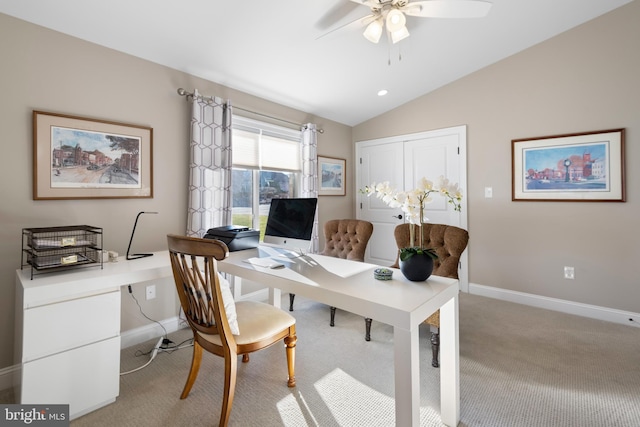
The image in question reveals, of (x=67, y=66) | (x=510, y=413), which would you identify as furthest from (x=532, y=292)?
(x=67, y=66)

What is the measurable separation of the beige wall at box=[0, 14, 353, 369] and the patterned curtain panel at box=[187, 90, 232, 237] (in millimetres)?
133

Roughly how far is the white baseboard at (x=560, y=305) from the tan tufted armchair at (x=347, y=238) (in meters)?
1.64

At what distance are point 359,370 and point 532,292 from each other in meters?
2.45

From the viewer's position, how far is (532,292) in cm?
330

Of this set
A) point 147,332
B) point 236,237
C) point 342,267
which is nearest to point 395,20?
point 342,267

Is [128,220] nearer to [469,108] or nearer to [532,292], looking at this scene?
[469,108]

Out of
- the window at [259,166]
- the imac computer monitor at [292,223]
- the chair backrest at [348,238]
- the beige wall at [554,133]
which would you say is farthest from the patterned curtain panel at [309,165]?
the beige wall at [554,133]

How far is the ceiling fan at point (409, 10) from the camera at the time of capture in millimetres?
1864

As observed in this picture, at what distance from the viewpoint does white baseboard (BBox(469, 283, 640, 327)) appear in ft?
9.18

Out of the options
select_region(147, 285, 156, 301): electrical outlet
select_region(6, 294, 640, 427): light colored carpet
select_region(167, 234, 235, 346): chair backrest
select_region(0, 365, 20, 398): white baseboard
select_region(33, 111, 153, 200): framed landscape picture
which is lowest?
select_region(6, 294, 640, 427): light colored carpet

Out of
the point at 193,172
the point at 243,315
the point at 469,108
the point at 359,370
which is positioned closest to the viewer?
the point at 243,315

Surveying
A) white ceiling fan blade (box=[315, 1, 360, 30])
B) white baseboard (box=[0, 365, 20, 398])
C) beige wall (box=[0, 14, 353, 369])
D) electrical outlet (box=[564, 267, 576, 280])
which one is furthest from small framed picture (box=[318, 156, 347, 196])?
white baseboard (box=[0, 365, 20, 398])

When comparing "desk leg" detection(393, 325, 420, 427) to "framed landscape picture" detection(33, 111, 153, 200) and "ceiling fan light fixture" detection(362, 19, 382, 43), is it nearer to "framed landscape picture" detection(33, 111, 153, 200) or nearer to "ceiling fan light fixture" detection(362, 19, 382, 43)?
"ceiling fan light fixture" detection(362, 19, 382, 43)

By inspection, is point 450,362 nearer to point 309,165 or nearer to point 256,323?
point 256,323
